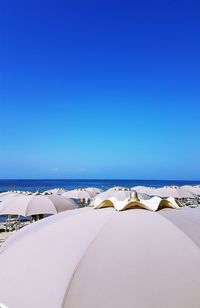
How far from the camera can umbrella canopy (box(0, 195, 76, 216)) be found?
9391 mm

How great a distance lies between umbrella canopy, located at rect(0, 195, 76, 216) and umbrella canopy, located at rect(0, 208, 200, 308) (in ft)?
22.3

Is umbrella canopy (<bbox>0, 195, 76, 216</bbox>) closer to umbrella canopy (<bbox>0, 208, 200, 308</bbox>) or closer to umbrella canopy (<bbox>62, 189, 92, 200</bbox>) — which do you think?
umbrella canopy (<bbox>0, 208, 200, 308</bbox>)

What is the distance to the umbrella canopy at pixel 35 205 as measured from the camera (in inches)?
370

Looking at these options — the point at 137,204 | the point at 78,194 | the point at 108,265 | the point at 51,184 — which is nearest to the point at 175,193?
the point at 78,194

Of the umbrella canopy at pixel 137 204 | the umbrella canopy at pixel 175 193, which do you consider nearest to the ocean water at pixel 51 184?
the umbrella canopy at pixel 175 193

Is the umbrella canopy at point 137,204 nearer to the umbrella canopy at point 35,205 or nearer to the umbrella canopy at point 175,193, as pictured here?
the umbrella canopy at point 35,205

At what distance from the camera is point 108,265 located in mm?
2045

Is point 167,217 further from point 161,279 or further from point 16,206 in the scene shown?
point 16,206

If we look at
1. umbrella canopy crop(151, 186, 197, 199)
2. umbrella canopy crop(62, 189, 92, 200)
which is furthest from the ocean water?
umbrella canopy crop(151, 186, 197, 199)

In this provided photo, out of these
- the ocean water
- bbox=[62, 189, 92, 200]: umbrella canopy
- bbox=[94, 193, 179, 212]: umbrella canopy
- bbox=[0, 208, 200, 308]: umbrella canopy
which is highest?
bbox=[94, 193, 179, 212]: umbrella canopy

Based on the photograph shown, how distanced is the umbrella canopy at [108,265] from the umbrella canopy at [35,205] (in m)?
6.79

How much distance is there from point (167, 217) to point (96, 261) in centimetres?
90

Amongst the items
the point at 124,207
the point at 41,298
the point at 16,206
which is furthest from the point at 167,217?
the point at 16,206

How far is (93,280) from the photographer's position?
1952 mm
